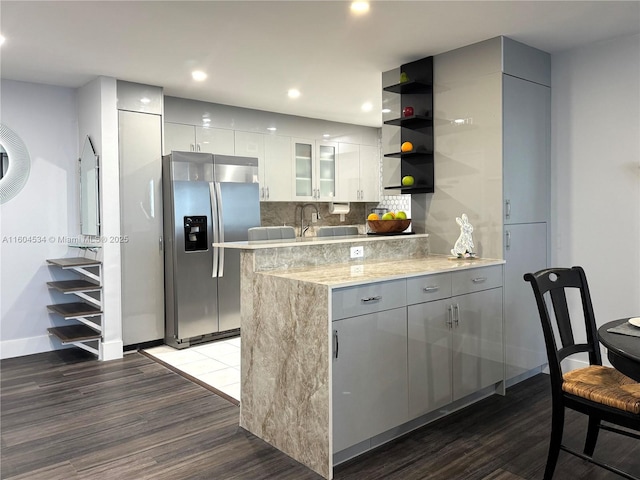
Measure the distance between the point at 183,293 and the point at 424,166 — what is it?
2508 mm

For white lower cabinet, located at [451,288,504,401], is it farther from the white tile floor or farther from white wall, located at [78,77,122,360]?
white wall, located at [78,77,122,360]

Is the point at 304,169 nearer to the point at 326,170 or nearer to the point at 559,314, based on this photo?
the point at 326,170

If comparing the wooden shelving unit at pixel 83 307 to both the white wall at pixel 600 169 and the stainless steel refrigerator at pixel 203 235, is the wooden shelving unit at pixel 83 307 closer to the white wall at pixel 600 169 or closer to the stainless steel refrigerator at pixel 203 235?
the stainless steel refrigerator at pixel 203 235

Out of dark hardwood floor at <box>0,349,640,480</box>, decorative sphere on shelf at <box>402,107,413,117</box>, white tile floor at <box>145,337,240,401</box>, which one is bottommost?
dark hardwood floor at <box>0,349,640,480</box>

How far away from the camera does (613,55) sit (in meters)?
3.52

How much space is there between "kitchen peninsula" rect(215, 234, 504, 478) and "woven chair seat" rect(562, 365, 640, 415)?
819mm

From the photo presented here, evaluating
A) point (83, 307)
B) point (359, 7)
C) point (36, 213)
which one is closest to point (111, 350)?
point (83, 307)

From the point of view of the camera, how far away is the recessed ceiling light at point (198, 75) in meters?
4.20

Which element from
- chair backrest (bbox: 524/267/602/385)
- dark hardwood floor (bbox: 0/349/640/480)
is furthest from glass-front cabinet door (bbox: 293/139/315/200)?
chair backrest (bbox: 524/267/602/385)

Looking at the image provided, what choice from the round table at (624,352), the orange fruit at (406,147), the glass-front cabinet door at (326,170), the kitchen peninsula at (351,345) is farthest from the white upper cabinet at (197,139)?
the round table at (624,352)

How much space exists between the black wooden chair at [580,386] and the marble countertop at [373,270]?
707 millimetres

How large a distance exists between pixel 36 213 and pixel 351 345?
3.62 metres

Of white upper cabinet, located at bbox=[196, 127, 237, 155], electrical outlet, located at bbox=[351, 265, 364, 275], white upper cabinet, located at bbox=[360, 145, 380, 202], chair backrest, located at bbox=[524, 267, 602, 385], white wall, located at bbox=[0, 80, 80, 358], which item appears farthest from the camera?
white upper cabinet, located at bbox=[360, 145, 380, 202]

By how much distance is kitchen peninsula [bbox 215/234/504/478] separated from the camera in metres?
2.39
